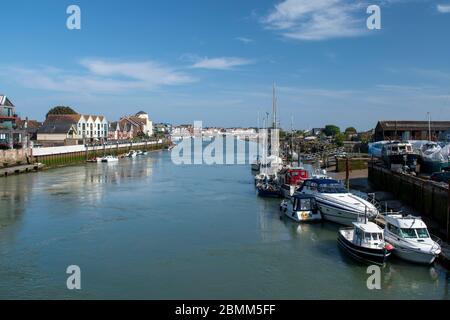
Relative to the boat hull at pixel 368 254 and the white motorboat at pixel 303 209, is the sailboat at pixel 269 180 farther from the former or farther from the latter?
the boat hull at pixel 368 254

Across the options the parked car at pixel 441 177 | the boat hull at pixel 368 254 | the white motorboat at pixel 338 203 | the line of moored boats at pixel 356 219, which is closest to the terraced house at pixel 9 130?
the line of moored boats at pixel 356 219

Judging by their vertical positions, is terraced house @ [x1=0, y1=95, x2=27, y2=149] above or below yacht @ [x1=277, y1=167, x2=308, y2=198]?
above

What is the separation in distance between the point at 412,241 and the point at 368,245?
1611 mm

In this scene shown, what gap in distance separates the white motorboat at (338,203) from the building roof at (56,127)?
65.6 m

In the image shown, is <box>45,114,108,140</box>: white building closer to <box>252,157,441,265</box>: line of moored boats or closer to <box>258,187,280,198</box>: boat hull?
<box>252,157,441,265</box>: line of moored boats

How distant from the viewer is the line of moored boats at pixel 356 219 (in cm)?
1742

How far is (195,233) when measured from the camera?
77.0ft

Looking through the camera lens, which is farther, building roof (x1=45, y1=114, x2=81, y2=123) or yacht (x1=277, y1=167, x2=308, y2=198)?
building roof (x1=45, y1=114, x2=81, y2=123)

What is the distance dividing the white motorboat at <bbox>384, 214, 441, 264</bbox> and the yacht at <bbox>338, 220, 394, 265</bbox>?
404mm

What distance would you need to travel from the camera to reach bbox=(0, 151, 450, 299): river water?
15.7m

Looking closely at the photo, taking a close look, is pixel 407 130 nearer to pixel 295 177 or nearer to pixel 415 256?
pixel 295 177

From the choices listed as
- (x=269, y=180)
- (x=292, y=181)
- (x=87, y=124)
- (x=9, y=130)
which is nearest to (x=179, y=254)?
(x=292, y=181)

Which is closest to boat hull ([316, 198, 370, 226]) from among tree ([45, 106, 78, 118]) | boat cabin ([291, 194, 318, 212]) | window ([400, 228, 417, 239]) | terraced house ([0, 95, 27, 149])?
boat cabin ([291, 194, 318, 212])

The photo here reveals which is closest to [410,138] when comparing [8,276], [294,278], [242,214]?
[242,214]
